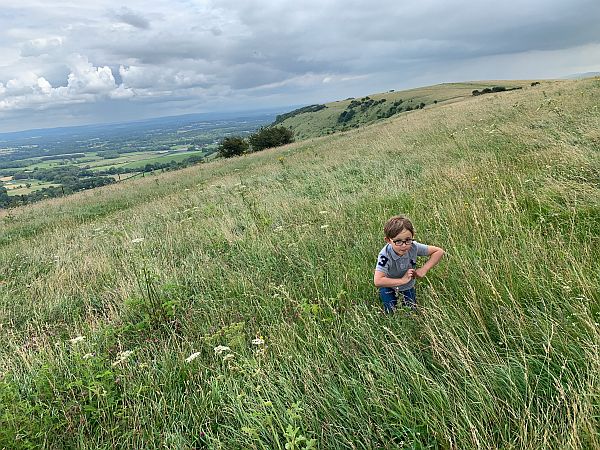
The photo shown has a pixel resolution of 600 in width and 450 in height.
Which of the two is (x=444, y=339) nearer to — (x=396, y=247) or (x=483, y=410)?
(x=483, y=410)

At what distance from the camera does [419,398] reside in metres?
2.01

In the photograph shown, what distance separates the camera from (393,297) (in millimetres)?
3105

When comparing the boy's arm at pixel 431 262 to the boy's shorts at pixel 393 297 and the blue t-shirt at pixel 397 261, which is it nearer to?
the blue t-shirt at pixel 397 261

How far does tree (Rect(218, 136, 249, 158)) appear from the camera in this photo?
1809 inches

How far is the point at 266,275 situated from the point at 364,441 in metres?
2.38

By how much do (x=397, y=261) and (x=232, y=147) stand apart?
Answer: 149 ft

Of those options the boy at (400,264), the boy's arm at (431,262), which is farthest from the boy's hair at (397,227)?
the boy's arm at (431,262)

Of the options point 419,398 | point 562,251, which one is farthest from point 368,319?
point 562,251

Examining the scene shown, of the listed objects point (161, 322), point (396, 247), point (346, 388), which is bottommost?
point (161, 322)

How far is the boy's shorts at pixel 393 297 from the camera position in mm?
2979

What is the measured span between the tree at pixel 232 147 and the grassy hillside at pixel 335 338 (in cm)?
4182

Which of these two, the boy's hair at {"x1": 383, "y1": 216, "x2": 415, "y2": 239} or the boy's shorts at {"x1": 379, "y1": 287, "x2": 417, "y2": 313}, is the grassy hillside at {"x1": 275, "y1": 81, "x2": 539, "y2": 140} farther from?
the boy's shorts at {"x1": 379, "y1": 287, "x2": 417, "y2": 313}

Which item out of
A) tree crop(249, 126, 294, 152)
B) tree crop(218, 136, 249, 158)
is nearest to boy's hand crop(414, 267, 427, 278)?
tree crop(218, 136, 249, 158)

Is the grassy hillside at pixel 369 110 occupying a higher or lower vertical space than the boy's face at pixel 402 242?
higher
